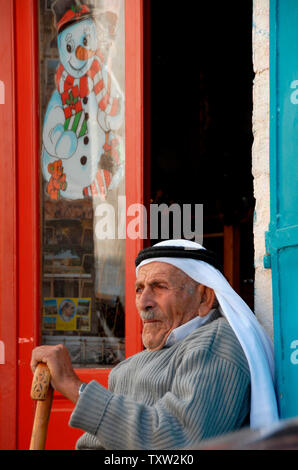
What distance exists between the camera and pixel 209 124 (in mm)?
6070

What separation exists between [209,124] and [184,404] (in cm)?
424

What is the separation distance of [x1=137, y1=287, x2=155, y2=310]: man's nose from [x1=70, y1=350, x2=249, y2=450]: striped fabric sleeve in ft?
1.20

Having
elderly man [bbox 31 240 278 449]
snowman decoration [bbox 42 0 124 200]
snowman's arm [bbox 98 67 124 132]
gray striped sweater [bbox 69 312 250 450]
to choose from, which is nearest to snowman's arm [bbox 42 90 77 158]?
snowman decoration [bbox 42 0 124 200]

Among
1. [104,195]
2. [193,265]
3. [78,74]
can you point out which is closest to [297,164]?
[193,265]

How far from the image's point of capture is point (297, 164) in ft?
7.91

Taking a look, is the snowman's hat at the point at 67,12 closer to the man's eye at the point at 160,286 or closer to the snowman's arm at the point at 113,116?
the snowman's arm at the point at 113,116

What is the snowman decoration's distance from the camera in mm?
3795

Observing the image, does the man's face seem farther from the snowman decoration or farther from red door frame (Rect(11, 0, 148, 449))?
the snowman decoration

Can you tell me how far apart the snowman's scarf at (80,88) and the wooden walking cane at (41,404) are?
1.73 meters

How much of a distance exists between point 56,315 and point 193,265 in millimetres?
1455

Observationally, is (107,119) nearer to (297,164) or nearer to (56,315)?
(56,315)

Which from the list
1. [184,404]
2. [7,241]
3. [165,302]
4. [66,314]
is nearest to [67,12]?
[7,241]

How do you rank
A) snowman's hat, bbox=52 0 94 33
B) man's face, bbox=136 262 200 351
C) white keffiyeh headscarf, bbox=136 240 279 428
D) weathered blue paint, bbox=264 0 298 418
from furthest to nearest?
snowman's hat, bbox=52 0 94 33, man's face, bbox=136 262 200 351, weathered blue paint, bbox=264 0 298 418, white keffiyeh headscarf, bbox=136 240 279 428

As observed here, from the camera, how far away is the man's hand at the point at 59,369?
2490mm
